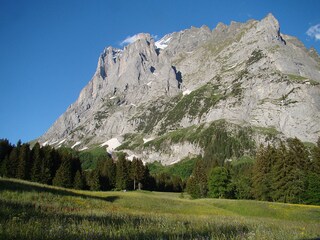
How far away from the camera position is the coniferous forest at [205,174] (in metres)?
65.9

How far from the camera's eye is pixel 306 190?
64.9 metres

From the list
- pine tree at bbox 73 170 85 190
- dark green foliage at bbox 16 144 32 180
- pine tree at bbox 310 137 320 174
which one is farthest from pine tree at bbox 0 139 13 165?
pine tree at bbox 310 137 320 174

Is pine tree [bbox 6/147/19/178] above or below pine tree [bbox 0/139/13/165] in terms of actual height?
below

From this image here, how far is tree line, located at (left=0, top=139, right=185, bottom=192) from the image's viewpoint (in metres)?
91.4

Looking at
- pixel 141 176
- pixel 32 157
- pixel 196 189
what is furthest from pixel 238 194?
pixel 32 157

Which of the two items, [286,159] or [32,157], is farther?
[32,157]

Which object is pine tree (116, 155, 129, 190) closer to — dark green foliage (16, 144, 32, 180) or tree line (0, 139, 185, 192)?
tree line (0, 139, 185, 192)

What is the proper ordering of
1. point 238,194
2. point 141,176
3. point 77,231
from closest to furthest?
point 77,231
point 238,194
point 141,176

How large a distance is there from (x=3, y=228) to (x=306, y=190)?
69.3 m

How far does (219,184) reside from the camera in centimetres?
8562

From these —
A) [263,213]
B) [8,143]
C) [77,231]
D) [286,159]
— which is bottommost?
[263,213]

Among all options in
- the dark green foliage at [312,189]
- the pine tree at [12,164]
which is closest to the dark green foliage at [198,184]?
the dark green foliage at [312,189]

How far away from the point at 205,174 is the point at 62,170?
50.3 meters

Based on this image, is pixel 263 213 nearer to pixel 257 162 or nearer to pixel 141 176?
pixel 257 162
